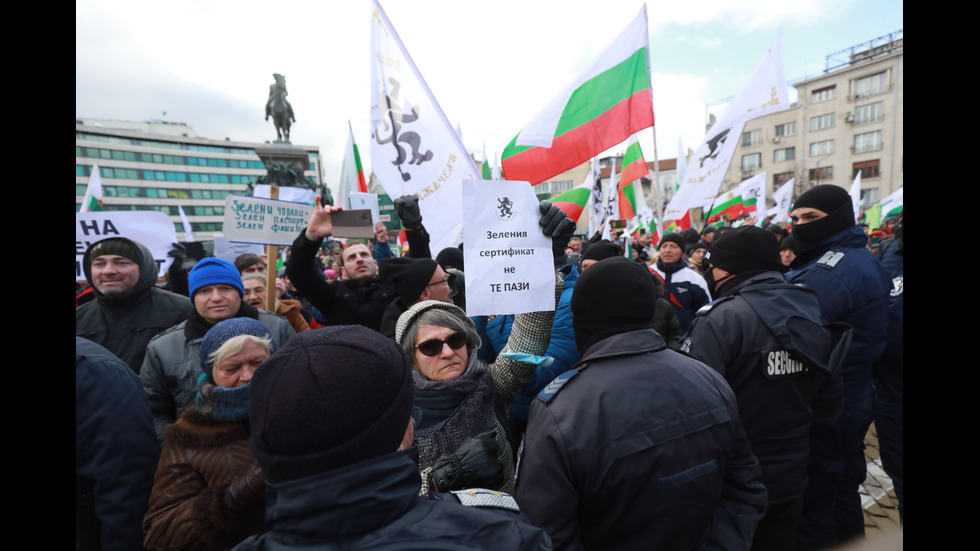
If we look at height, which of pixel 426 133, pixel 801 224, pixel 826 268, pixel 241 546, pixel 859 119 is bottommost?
pixel 241 546

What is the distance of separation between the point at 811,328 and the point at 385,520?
2.31m

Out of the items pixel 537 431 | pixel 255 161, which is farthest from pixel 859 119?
pixel 255 161

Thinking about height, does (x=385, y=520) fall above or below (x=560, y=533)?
above

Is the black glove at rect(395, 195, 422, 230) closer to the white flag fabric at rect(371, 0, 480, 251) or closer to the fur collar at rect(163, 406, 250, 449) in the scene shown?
the white flag fabric at rect(371, 0, 480, 251)

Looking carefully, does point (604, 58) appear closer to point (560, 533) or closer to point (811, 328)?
point (811, 328)

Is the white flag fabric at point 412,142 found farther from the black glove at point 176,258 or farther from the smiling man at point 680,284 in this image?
the smiling man at point 680,284

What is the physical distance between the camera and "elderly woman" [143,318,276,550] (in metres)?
1.51

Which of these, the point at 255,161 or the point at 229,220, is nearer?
the point at 229,220

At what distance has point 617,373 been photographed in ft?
5.09

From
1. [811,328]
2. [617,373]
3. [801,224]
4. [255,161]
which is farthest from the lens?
[255,161]

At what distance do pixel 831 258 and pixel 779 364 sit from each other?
1.21 m

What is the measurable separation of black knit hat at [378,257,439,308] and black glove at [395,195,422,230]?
0.32 metres

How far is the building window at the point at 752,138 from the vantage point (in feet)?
161

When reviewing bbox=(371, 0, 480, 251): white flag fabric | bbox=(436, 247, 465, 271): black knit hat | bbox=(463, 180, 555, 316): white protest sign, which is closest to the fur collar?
bbox=(463, 180, 555, 316): white protest sign
